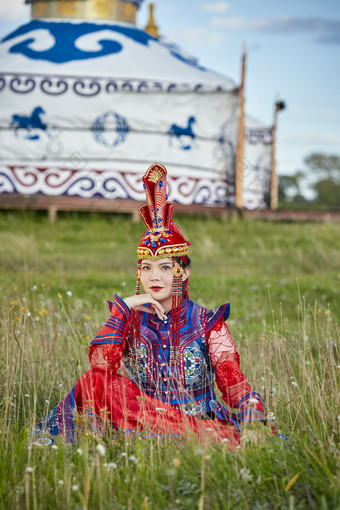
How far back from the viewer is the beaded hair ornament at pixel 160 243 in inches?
127

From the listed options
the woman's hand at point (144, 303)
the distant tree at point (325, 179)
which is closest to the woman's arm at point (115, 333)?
the woman's hand at point (144, 303)

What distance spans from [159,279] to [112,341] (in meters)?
0.34

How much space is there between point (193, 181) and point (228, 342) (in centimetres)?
1150

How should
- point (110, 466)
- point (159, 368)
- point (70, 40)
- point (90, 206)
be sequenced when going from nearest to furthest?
point (110, 466), point (159, 368), point (90, 206), point (70, 40)

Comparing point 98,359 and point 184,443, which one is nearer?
point 184,443

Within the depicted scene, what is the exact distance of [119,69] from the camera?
1422 cm

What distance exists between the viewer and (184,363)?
323 cm

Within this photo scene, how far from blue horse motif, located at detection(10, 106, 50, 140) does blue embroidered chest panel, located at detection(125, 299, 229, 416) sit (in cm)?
1133

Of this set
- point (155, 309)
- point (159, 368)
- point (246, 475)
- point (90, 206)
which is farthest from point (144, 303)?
point (90, 206)

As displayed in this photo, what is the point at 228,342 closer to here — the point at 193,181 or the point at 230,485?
the point at 230,485

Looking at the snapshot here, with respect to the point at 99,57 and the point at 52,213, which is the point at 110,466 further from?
the point at 99,57

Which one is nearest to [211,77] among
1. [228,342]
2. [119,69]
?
[119,69]

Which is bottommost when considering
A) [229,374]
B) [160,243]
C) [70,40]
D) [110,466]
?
[110,466]

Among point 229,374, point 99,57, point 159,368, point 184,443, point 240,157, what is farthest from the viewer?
point 240,157
